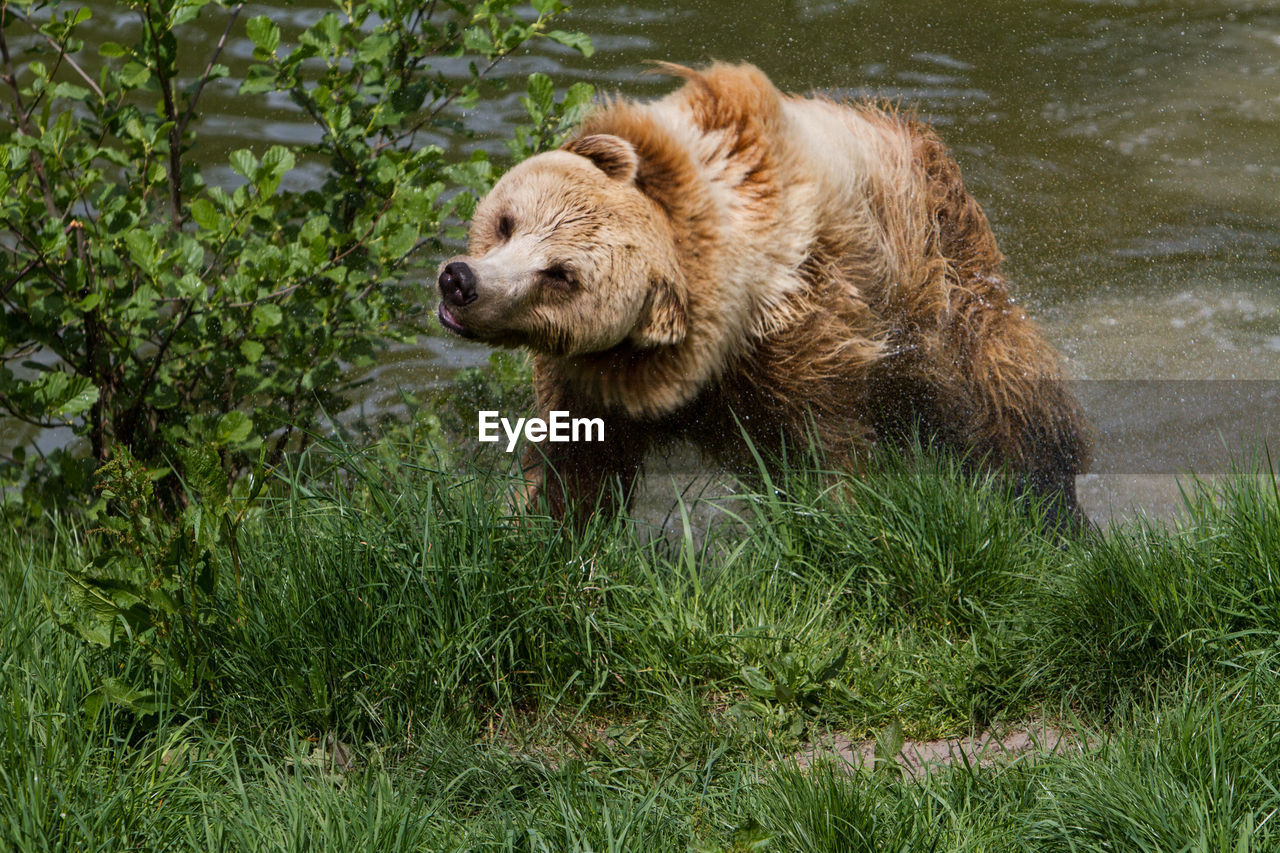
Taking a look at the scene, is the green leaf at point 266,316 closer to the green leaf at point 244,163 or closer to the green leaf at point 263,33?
the green leaf at point 244,163

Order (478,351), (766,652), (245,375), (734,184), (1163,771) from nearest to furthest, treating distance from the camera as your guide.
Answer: (1163,771) → (766,652) → (734,184) → (245,375) → (478,351)

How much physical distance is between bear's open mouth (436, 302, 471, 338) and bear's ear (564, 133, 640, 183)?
0.63 metres

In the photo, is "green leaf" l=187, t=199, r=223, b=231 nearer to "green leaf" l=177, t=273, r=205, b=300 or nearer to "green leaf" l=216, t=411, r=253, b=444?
"green leaf" l=177, t=273, r=205, b=300

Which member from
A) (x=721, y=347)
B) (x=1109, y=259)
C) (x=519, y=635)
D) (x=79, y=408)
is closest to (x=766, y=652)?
(x=519, y=635)

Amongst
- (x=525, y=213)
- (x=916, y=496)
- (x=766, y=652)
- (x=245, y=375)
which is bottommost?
(x=766, y=652)

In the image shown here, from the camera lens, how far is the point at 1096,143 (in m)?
7.30

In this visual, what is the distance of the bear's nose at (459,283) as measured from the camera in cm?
337

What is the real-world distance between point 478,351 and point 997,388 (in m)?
2.60

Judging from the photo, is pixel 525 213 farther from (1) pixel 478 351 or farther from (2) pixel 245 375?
(1) pixel 478 351

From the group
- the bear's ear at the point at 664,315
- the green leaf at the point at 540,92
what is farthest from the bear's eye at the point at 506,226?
the green leaf at the point at 540,92

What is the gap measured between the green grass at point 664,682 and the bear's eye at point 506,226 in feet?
2.31

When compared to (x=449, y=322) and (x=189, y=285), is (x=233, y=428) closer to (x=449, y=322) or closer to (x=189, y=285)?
(x=189, y=285)

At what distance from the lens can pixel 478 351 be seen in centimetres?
624

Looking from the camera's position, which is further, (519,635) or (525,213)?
(525,213)
